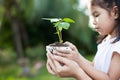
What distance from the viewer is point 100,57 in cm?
188

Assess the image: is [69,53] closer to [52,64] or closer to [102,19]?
[52,64]

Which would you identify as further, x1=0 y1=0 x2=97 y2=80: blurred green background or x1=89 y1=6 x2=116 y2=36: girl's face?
x1=0 y1=0 x2=97 y2=80: blurred green background

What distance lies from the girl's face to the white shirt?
2.4 inches

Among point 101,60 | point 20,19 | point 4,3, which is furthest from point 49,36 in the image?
point 101,60

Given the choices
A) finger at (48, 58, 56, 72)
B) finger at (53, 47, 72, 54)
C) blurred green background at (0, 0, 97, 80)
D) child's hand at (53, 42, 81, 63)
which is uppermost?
finger at (53, 47, 72, 54)

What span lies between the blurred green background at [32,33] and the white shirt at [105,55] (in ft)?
21.9

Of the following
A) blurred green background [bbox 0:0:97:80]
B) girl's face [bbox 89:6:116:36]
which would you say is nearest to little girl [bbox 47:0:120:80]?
girl's face [bbox 89:6:116:36]

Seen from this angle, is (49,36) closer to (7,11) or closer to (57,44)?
(7,11)

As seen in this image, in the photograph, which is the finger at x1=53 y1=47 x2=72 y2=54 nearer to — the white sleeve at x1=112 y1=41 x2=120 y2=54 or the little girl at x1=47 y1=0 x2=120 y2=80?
the little girl at x1=47 y1=0 x2=120 y2=80

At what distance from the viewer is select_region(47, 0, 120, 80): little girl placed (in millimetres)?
1771

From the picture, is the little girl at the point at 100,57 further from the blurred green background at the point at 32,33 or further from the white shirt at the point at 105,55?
the blurred green background at the point at 32,33

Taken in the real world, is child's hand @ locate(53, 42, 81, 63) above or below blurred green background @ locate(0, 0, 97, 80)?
above

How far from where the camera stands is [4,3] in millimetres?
9547

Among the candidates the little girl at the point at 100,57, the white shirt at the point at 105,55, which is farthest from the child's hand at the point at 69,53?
the white shirt at the point at 105,55
